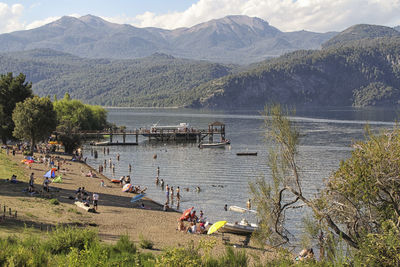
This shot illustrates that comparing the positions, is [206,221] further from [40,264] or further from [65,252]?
[40,264]

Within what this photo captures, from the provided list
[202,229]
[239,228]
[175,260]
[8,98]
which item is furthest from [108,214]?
[8,98]

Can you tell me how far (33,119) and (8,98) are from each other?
10.8m

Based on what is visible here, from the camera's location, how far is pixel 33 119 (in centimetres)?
6319

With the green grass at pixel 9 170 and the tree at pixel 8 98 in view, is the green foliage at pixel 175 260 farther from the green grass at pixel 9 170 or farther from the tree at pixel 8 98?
the tree at pixel 8 98

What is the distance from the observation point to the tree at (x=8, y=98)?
6862 centimetres

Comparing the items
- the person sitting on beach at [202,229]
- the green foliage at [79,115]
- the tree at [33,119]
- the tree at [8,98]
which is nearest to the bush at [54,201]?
the person sitting on beach at [202,229]

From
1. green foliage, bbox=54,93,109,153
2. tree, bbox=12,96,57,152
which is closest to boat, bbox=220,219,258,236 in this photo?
tree, bbox=12,96,57,152

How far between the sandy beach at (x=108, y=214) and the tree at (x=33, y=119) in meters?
18.7

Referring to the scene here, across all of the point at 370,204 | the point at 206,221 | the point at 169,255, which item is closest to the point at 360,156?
the point at 370,204

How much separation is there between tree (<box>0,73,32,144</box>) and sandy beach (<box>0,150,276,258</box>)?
25.9 metres

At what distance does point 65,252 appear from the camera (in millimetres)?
17672

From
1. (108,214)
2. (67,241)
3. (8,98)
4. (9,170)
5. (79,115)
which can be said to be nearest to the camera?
(67,241)

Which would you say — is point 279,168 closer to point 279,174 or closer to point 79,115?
point 279,174

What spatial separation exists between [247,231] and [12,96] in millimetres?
53438
